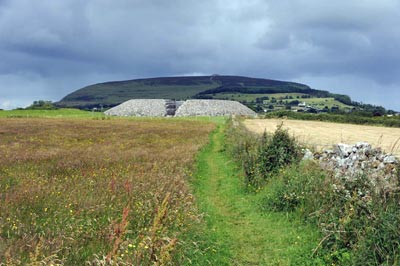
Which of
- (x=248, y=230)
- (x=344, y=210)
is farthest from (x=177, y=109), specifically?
(x=344, y=210)

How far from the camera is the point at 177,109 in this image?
429ft

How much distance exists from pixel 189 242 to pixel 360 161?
6346 millimetres

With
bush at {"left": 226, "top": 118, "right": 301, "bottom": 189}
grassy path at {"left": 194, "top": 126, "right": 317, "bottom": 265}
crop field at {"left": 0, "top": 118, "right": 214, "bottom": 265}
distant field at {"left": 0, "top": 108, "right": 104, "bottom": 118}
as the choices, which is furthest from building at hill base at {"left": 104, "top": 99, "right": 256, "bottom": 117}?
crop field at {"left": 0, "top": 118, "right": 214, "bottom": 265}

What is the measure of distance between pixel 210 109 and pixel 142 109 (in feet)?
80.7

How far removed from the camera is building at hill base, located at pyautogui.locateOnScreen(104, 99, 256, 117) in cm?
12338

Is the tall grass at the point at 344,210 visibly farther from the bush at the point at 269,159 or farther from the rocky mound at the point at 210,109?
the rocky mound at the point at 210,109

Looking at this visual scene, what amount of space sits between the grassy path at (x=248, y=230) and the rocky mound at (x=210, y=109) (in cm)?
10749

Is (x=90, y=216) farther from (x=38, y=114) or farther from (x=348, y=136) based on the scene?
(x=38, y=114)

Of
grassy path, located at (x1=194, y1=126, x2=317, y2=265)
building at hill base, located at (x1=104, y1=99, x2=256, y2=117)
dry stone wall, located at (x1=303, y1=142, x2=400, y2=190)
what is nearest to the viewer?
grassy path, located at (x1=194, y1=126, x2=317, y2=265)

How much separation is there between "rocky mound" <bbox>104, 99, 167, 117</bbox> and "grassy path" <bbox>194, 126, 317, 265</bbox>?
11415 centimetres

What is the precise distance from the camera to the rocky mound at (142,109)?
127m

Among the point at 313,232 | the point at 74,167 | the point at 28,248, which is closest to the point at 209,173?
the point at 74,167

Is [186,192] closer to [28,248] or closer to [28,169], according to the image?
[28,248]

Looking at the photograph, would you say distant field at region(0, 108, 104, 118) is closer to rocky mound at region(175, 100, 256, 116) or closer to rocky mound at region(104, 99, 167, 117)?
rocky mound at region(104, 99, 167, 117)
